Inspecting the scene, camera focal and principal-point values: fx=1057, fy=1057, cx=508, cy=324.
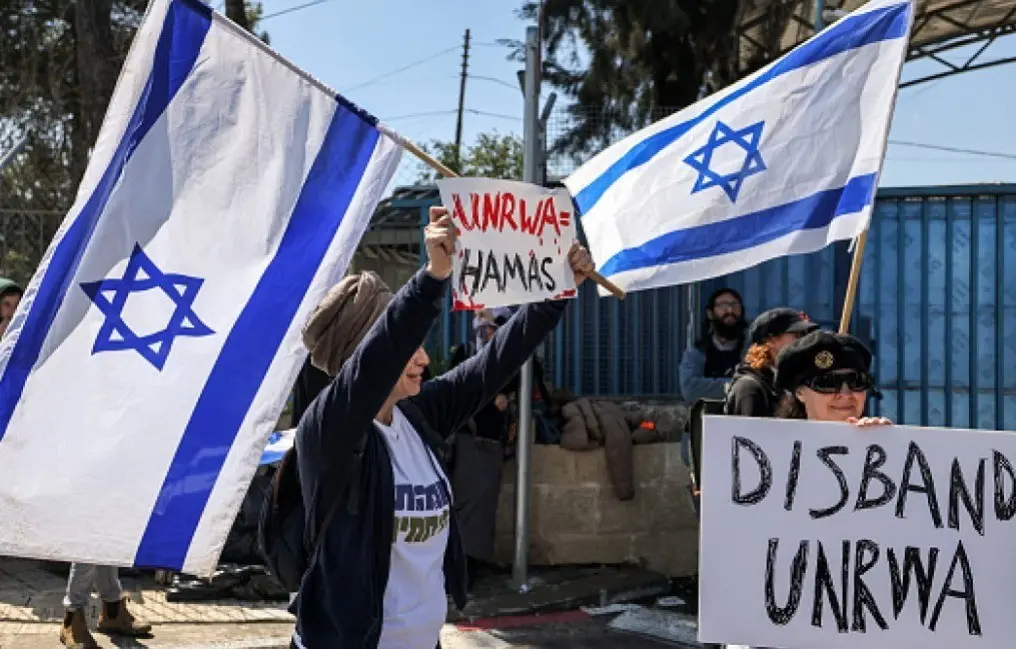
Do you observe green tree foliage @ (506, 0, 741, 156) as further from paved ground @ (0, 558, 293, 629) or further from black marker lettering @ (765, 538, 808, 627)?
black marker lettering @ (765, 538, 808, 627)

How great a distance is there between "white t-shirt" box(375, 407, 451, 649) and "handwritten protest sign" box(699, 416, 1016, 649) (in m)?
0.67

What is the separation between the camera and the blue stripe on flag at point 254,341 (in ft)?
9.01

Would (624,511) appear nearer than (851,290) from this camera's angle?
No

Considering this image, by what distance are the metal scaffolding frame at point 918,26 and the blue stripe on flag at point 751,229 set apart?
804cm

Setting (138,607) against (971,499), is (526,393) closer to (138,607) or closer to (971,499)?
(138,607)

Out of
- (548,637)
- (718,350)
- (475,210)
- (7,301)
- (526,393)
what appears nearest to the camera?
(475,210)

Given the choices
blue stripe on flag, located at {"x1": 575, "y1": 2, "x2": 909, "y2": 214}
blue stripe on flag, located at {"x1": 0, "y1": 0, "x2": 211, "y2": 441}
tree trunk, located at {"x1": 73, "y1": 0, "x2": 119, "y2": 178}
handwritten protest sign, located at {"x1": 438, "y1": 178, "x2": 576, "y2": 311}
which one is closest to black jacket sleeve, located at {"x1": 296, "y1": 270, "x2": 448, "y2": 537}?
handwritten protest sign, located at {"x1": 438, "y1": 178, "x2": 576, "y2": 311}

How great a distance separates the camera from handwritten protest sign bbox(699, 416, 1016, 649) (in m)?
2.60

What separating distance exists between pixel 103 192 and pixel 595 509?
4.99m

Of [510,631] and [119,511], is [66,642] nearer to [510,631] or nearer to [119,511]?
[510,631]

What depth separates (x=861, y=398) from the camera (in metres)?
2.77

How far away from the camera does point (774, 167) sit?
380 cm

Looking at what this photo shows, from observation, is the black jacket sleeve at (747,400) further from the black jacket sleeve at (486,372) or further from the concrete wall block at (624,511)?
the concrete wall block at (624,511)

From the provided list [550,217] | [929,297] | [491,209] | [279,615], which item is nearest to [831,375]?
[550,217]
